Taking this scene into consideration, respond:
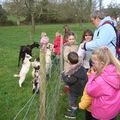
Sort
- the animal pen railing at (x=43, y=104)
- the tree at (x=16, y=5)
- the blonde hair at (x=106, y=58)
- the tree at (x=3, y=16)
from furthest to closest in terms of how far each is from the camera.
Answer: the tree at (x=3, y=16)
the tree at (x=16, y=5)
the animal pen railing at (x=43, y=104)
the blonde hair at (x=106, y=58)

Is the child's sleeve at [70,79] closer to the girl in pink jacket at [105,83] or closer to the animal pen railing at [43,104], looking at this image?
the animal pen railing at [43,104]

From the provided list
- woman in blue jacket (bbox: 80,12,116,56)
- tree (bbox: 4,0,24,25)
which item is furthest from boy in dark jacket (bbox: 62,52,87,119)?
tree (bbox: 4,0,24,25)

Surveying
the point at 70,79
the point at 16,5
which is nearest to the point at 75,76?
the point at 70,79

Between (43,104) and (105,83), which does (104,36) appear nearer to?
(105,83)

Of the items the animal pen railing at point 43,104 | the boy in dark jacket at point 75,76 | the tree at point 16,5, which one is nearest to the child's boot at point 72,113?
the boy in dark jacket at point 75,76

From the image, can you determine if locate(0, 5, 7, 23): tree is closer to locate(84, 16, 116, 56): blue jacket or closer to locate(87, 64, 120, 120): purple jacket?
locate(84, 16, 116, 56): blue jacket

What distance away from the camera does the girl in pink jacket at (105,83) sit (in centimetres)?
445

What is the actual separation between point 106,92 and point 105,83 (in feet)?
0.41

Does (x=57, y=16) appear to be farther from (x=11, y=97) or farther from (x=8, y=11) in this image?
(x=11, y=97)

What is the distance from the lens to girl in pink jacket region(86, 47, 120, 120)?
4445mm

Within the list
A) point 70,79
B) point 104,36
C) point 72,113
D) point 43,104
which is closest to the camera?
point 43,104

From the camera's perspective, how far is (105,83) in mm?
4477

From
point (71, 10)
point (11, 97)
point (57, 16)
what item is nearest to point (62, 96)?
point (11, 97)

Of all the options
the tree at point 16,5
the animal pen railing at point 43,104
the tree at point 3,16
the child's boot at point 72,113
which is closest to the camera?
the animal pen railing at point 43,104
